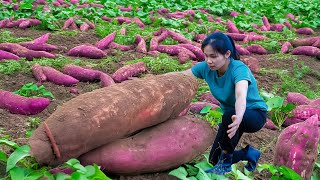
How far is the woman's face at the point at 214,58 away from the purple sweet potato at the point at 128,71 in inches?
76.4

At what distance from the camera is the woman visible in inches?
118

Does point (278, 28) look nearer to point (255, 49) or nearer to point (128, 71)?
point (255, 49)

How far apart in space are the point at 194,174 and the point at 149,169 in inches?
10.9

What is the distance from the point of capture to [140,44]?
6.22m

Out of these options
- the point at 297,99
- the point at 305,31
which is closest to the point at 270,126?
the point at 297,99

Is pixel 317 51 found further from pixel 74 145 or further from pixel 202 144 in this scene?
pixel 74 145

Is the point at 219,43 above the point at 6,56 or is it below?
above

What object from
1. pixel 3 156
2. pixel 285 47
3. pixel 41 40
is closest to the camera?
pixel 3 156

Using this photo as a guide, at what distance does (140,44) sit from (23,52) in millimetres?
1507

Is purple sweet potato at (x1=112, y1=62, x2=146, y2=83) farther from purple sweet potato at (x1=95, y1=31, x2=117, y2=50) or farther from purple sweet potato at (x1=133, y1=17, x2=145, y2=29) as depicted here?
purple sweet potato at (x1=133, y1=17, x2=145, y2=29)

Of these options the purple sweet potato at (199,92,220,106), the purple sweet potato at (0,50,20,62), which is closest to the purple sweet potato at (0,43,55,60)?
the purple sweet potato at (0,50,20,62)

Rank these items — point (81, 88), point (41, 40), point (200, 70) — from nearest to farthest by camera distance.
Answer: point (200, 70) → point (81, 88) → point (41, 40)

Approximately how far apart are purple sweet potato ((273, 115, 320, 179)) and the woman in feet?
0.63

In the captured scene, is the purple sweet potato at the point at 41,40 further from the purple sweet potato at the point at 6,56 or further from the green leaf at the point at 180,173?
the green leaf at the point at 180,173
